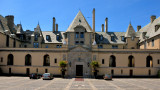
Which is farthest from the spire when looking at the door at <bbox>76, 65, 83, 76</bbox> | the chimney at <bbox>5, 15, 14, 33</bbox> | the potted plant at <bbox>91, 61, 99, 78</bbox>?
the chimney at <bbox>5, 15, 14, 33</bbox>

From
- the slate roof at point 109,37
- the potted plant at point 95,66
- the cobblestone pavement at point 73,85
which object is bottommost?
the cobblestone pavement at point 73,85

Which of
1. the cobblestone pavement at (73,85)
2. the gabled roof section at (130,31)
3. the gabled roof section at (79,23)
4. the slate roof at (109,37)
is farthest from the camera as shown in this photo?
the slate roof at (109,37)

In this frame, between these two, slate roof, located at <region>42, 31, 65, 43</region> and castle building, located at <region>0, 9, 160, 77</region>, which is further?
slate roof, located at <region>42, 31, 65, 43</region>

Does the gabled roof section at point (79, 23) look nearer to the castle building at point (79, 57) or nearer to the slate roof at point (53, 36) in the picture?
the castle building at point (79, 57)

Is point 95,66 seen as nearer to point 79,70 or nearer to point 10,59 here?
point 79,70

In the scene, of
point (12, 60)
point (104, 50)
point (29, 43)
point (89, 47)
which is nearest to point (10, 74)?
point (12, 60)

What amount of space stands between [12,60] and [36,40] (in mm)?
10690

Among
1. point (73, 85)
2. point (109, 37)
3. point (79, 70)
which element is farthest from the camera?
point (109, 37)

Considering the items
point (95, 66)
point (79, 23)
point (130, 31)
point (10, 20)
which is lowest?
point (95, 66)

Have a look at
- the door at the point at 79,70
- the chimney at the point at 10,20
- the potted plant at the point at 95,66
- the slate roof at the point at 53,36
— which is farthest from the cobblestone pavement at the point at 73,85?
the chimney at the point at 10,20

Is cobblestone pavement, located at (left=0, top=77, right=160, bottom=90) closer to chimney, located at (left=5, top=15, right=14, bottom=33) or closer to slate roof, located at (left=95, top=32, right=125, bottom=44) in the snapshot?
slate roof, located at (left=95, top=32, right=125, bottom=44)

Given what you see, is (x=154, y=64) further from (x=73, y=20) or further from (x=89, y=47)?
(x=73, y=20)

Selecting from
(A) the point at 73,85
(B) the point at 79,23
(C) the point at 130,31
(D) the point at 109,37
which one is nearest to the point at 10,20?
(B) the point at 79,23

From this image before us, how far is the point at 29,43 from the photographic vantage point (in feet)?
208
